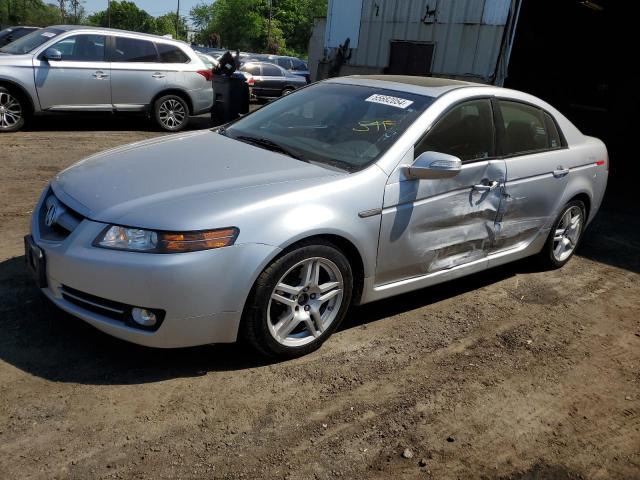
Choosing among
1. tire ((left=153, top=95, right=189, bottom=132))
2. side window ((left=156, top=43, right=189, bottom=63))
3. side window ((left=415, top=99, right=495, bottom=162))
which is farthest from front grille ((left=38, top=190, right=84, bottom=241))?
side window ((left=156, top=43, right=189, bottom=63))

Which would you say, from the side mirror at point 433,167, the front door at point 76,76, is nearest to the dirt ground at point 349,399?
the side mirror at point 433,167

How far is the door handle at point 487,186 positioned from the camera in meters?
4.03

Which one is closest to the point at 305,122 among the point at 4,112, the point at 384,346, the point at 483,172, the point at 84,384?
the point at 483,172

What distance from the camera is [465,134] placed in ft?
13.3

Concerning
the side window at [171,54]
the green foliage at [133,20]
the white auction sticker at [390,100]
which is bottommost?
the green foliage at [133,20]

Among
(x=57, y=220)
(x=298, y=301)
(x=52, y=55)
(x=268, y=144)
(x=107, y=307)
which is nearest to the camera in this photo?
(x=107, y=307)

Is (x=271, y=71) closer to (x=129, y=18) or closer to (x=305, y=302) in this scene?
(x=305, y=302)

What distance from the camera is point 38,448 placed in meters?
2.53

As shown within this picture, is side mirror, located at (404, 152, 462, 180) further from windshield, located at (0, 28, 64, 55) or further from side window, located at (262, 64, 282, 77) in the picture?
side window, located at (262, 64, 282, 77)

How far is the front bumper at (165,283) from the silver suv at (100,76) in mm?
6994

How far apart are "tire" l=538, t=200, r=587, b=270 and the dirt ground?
2.48ft

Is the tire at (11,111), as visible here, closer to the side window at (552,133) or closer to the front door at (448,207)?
the front door at (448,207)

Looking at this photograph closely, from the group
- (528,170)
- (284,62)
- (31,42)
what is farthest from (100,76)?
Answer: (284,62)

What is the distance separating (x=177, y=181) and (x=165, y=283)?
26.5 inches
